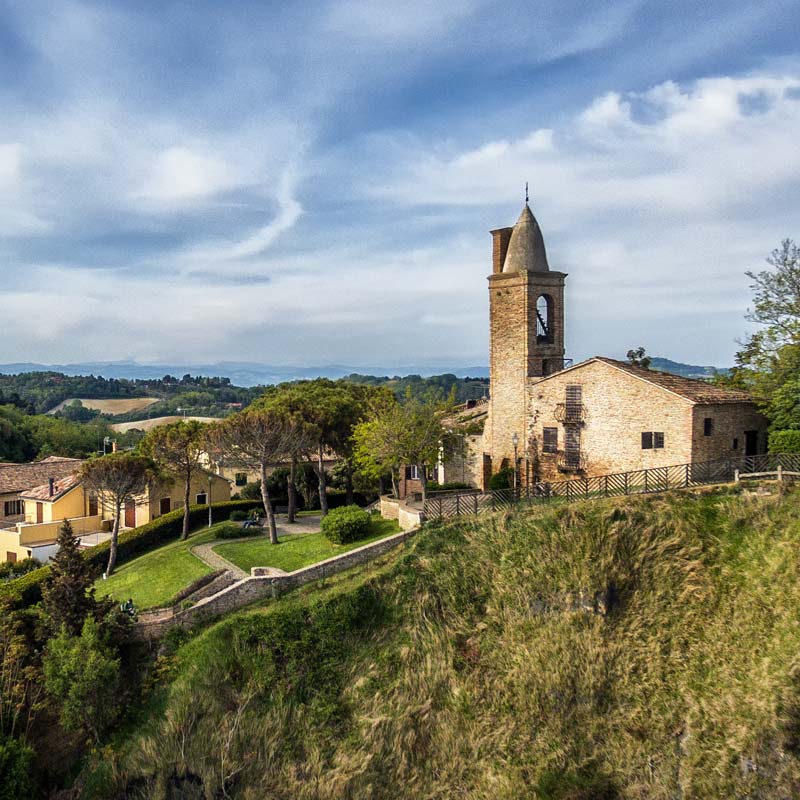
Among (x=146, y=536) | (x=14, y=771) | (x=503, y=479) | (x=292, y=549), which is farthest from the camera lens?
(x=146, y=536)

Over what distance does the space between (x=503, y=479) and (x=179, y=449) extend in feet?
55.5

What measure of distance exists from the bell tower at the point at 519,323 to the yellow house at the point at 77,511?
17523 mm

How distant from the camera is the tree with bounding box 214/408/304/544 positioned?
2972 cm

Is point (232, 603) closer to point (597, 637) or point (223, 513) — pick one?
point (597, 637)

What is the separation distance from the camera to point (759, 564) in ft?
70.4

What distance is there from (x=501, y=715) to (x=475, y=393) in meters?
152

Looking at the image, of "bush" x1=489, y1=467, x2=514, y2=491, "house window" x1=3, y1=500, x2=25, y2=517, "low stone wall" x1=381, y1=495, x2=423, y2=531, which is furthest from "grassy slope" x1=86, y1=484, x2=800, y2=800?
"house window" x1=3, y1=500, x2=25, y2=517

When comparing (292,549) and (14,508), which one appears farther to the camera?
(14,508)

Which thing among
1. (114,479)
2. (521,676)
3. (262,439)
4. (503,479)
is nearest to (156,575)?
(114,479)

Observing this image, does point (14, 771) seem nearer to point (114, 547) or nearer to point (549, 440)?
point (114, 547)

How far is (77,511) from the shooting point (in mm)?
39438

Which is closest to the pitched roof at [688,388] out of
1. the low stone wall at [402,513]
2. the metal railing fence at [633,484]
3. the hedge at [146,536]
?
the metal railing fence at [633,484]

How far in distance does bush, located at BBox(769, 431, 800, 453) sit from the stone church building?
121cm

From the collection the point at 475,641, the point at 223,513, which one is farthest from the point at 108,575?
the point at 475,641
